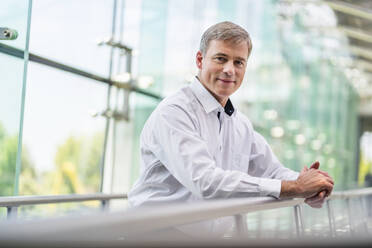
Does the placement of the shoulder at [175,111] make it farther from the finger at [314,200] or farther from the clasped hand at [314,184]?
the finger at [314,200]

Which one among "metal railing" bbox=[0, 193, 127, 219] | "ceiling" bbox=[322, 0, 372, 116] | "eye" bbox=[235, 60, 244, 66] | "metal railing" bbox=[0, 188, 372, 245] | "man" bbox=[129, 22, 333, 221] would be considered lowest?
"metal railing" bbox=[0, 193, 127, 219]

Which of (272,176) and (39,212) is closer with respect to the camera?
(272,176)

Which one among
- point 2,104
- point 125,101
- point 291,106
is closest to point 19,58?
point 2,104

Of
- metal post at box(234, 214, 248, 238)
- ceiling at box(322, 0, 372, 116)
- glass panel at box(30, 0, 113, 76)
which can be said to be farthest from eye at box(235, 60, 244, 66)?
ceiling at box(322, 0, 372, 116)

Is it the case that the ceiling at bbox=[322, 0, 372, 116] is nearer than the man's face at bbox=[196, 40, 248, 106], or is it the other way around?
the man's face at bbox=[196, 40, 248, 106]

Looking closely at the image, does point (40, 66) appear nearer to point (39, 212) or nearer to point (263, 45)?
point (39, 212)

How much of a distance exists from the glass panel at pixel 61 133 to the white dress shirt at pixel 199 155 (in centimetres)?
281

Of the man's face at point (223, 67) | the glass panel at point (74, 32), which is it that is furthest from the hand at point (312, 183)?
the glass panel at point (74, 32)

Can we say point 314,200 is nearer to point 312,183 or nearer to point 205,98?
point 312,183

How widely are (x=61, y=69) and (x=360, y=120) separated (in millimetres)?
22732

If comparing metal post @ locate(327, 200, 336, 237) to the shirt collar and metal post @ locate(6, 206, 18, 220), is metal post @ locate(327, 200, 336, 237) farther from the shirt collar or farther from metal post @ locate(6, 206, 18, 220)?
metal post @ locate(6, 206, 18, 220)

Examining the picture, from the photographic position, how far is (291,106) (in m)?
13.3

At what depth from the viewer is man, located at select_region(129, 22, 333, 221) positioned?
1947 millimetres

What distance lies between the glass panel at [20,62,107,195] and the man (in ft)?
9.18
